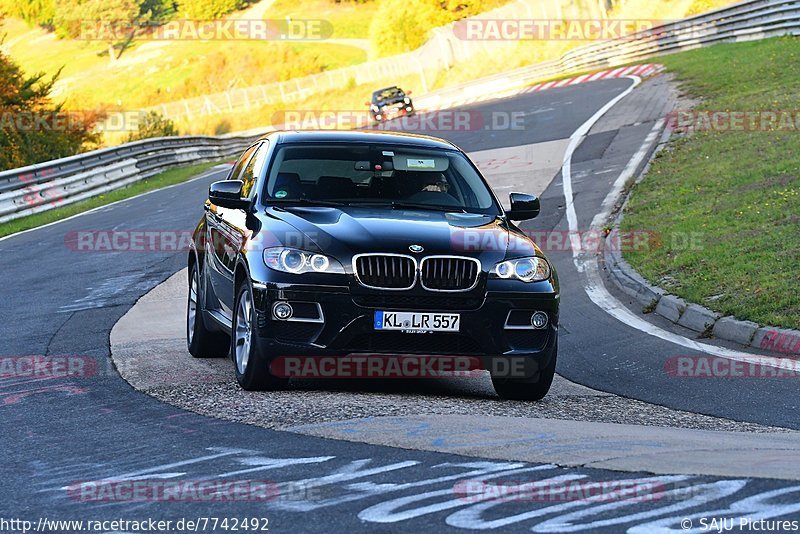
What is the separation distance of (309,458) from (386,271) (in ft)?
7.29

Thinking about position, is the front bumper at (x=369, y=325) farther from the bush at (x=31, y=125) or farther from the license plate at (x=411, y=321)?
the bush at (x=31, y=125)

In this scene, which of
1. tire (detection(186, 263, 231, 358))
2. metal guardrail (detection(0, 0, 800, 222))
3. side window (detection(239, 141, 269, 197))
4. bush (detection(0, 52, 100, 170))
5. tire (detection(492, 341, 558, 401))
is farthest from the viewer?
bush (detection(0, 52, 100, 170))

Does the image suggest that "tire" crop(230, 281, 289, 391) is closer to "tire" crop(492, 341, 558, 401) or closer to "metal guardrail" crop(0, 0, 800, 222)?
"tire" crop(492, 341, 558, 401)

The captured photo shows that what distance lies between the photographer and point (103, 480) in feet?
18.7

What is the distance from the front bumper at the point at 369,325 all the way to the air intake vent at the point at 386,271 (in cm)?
7

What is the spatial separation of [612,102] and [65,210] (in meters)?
16.4

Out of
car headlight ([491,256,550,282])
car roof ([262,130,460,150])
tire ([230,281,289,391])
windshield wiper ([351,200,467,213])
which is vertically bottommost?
tire ([230,281,289,391])

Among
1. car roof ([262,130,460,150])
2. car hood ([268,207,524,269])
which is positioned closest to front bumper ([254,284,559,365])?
car hood ([268,207,524,269])

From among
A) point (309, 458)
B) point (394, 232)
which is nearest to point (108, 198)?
point (394, 232)

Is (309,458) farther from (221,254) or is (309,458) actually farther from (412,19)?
(412,19)

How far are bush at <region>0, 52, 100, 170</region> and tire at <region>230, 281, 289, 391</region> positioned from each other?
1086 inches

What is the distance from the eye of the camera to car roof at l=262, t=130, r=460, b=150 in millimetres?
9688

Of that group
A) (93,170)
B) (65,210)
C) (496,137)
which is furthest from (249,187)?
(496,137)

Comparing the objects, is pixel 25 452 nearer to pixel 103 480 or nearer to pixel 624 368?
pixel 103 480
